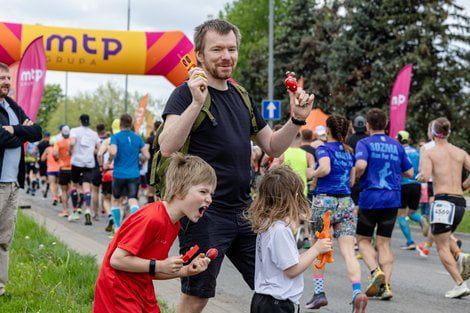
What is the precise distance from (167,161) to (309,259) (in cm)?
93

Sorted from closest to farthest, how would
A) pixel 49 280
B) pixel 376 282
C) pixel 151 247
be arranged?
1. pixel 151 247
2. pixel 49 280
3. pixel 376 282

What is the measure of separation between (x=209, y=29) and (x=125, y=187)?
8.97 meters

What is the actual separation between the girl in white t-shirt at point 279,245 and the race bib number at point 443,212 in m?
4.63

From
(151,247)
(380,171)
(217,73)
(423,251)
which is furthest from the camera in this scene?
(423,251)

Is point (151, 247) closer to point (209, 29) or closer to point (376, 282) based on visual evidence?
point (209, 29)

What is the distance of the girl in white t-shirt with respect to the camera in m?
4.27

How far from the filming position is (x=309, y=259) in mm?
4219

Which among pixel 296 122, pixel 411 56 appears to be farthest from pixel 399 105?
pixel 411 56

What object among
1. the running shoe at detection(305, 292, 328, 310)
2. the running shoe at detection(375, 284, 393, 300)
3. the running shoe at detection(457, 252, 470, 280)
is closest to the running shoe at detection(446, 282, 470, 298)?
the running shoe at detection(457, 252, 470, 280)

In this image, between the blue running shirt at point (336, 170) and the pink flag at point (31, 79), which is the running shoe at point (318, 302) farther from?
the pink flag at point (31, 79)

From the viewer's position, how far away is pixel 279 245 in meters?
4.29

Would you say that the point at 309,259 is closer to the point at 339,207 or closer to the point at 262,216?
the point at 262,216

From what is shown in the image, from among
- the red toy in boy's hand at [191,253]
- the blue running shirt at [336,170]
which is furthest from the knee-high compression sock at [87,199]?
the red toy in boy's hand at [191,253]

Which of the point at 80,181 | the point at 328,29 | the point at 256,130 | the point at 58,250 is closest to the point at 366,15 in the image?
the point at 328,29
